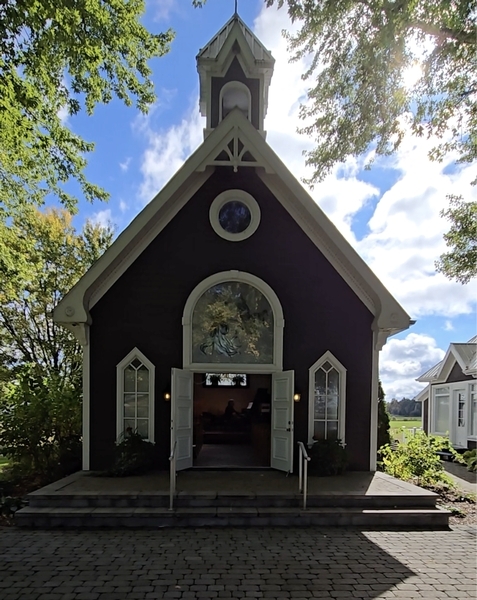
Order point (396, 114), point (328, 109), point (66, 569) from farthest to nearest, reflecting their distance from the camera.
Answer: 1. point (328, 109)
2. point (396, 114)
3. point (66, 569)

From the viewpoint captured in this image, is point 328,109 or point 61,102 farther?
point 328,109

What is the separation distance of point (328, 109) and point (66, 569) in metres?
10.4

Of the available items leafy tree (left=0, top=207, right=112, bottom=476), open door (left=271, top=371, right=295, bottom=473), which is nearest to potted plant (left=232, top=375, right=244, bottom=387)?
leafy tree (left=0, top=207, right=112, bottom=476)

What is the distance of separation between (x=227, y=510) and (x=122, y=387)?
351 cm

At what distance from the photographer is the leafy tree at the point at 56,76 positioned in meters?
7.14

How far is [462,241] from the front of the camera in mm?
12086

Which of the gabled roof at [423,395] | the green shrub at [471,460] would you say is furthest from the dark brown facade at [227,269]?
the gabled roof at [423,395]

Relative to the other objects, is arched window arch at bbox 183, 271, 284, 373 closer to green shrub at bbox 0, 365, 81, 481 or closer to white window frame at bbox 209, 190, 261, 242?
white window frame at bbox 209, 190, 261, 242

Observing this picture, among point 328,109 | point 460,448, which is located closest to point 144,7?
point 328,109

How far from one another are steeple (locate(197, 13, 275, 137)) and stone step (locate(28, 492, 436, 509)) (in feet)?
27.3

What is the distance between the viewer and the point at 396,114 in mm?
9141

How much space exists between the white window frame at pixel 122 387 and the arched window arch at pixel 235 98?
6.25m

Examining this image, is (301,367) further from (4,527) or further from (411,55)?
(411,55)

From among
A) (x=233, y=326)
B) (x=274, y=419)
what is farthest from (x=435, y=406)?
(x=233, y=326)
